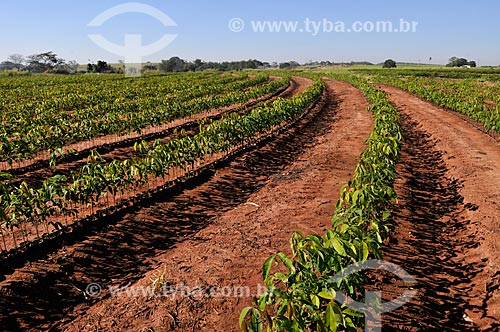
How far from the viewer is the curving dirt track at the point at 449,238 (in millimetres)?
4844

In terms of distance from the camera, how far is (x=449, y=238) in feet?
23.1

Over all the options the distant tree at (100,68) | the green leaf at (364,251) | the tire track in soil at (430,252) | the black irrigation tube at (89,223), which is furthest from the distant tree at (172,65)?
the green leaf at (364,251)

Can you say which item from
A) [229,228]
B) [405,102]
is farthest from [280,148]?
[405,102]

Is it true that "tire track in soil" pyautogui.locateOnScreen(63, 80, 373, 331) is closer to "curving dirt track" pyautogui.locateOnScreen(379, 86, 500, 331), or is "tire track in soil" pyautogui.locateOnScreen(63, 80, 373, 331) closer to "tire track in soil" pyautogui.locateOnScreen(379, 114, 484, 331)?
"tire track in soil" pyautogui.locateOnScreen(379, 114, 484, 331)

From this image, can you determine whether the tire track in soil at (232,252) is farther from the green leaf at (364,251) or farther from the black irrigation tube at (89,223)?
the green leaf at (364,251)

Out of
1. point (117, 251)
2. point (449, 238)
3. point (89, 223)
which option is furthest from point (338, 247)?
point (89, 223)

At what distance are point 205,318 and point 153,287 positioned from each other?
1.04 metres

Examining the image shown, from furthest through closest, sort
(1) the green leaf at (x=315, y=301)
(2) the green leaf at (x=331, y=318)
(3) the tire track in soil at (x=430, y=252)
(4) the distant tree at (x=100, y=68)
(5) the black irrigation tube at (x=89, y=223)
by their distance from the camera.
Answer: (4) the distant tree at (x=100, y=68)
(5) the black irrigation tube at (x=89, y=223)
(3) the tire track in soil at (x=430, y=252)
(1) the green leaf at (x=315, y=301)
(2) the green leaf at (x=331, y=318)

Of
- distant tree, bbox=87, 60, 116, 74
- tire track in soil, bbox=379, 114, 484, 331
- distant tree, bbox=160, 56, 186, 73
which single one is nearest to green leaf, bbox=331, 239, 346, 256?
tire track in soil, bbox=379, 114, 484, 331

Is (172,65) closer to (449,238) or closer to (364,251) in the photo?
(449,238)

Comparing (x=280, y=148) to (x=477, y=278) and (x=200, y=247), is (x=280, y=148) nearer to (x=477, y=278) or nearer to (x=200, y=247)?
(x=200, y=247)

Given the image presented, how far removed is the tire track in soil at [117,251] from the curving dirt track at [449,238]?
11.9ft

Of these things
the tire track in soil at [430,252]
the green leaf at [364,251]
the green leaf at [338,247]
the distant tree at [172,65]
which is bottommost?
the tire track in soil at [430,252]

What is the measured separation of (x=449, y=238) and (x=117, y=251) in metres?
6.17
